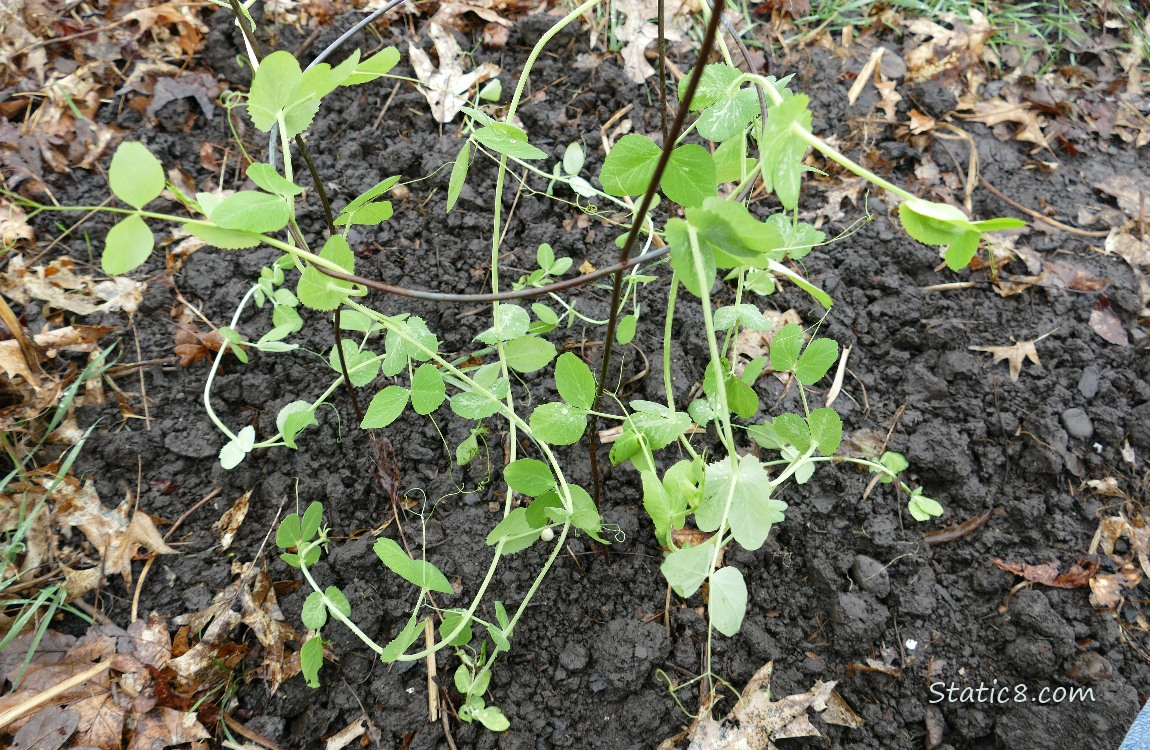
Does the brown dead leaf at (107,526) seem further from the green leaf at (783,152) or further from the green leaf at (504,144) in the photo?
the green leaf at (783,152)

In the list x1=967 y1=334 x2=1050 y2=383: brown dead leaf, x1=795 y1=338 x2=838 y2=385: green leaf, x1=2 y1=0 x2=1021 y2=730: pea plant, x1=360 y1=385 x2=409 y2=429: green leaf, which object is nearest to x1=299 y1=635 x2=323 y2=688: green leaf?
x1=2 y1=0 x2=1021 y2=730: pea plant

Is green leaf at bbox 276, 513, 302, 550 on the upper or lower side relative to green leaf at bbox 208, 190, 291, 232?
lower

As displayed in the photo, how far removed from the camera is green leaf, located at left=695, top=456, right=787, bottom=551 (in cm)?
89

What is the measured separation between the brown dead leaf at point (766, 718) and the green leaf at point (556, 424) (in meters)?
0.74

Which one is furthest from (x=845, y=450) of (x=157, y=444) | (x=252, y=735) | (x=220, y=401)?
(x=157, y=444)

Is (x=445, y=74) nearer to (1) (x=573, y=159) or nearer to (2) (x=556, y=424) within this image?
(1) (x=573, y=159)

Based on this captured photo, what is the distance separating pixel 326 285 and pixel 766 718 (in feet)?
4.09

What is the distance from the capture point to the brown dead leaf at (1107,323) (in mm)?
2037

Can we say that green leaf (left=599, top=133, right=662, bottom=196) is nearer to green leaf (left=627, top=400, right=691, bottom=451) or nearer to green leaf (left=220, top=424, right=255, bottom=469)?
green leaf (left=627, top=400, right=691, bottom=451)

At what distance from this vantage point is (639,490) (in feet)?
5.55

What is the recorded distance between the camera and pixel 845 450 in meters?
1.80

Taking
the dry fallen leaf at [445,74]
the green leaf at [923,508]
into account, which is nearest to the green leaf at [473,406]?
the green leaf at [923,508]

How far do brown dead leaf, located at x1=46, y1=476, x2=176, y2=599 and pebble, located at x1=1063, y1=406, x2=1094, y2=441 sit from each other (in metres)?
2.37

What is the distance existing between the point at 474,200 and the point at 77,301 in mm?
1184
